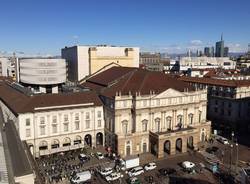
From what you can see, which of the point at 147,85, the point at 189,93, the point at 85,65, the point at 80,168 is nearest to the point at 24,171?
the point at 80,168

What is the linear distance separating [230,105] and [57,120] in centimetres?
6485

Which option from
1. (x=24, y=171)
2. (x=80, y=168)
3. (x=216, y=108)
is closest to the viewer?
(x=24, y=171)

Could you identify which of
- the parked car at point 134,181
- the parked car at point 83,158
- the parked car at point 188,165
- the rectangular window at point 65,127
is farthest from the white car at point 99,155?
the parked car at point 188,165

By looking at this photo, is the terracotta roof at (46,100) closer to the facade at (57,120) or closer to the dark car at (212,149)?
the facade at (57,120)

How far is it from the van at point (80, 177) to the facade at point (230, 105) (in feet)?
192

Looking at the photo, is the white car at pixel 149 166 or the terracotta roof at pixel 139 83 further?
the terracotta roof at pixel 139 83

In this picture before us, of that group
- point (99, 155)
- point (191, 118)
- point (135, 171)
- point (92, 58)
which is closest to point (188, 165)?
point (135, 171)

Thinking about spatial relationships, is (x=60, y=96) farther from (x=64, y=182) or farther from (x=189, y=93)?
(x=189, y=93)

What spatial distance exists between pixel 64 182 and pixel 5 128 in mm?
23221

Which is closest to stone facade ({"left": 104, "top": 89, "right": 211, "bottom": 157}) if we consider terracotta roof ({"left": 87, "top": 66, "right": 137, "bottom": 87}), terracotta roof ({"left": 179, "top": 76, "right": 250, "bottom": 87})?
terracotta roof ({"left": 87, "top": 66, "right": 137, "bottom": 87})

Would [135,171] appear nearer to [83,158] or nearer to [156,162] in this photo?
[156,162]

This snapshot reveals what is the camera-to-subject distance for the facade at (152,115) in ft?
275

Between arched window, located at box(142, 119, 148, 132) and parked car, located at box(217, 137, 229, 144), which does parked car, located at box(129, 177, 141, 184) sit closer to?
arched window, located at box(142, 119, 148, 132)

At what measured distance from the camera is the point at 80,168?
74.0m
